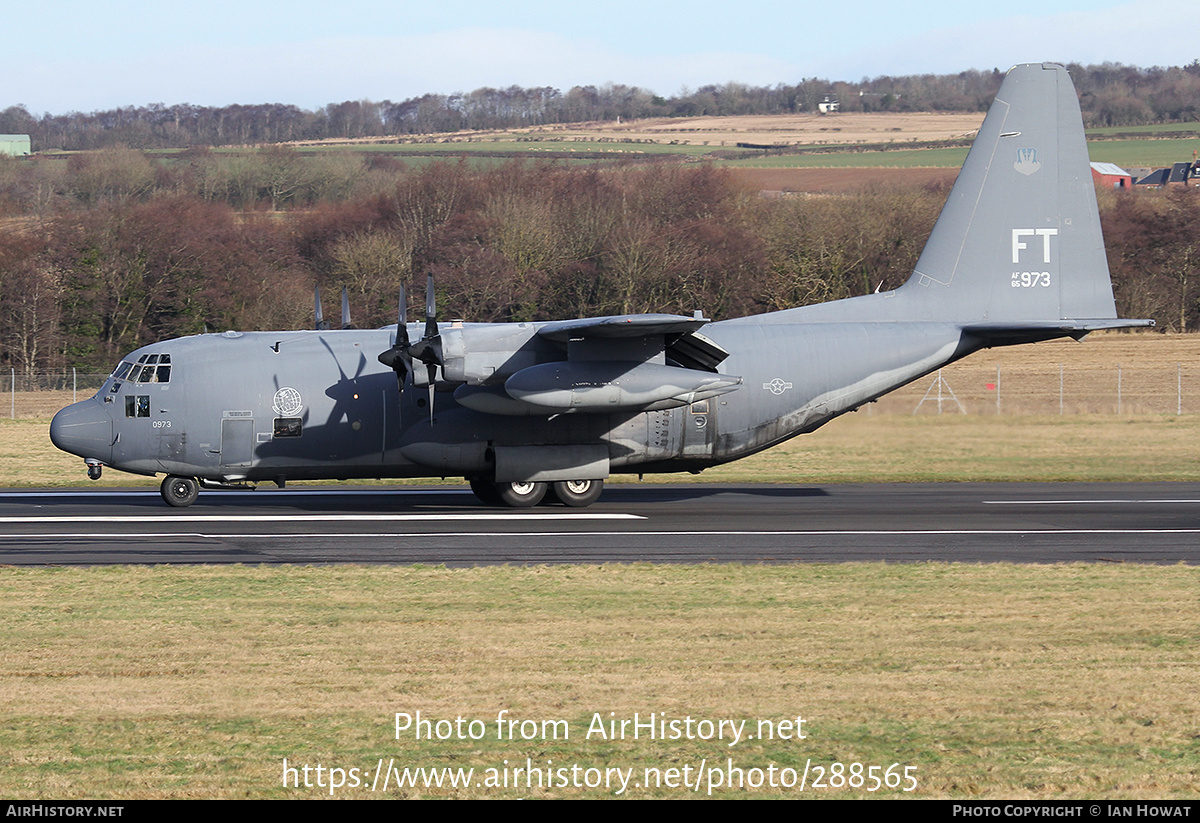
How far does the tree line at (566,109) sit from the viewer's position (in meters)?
120

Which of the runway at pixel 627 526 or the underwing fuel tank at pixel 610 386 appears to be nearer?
the runway at pixel 627 526

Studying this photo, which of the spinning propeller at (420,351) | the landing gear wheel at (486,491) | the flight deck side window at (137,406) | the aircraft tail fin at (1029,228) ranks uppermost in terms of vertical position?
the aircraft tail fin at (1029,228)

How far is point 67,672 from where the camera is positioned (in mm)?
A: 11258

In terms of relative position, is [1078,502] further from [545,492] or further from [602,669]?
[602,669]

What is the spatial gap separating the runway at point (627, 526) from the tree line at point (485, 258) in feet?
97.1

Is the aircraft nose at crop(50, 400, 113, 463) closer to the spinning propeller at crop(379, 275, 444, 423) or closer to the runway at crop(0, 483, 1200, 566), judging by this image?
the runway at crop(0, 483, 1200, 566)

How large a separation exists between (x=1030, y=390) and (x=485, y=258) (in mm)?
26768

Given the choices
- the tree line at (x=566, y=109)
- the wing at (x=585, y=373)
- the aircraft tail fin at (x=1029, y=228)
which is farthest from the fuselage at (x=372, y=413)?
the tree line at (x=566, y=109)

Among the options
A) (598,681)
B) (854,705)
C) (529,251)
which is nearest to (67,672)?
(598,681)

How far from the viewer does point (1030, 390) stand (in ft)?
166

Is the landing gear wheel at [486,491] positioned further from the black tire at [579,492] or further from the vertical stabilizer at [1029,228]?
the vertical stabilizer at [1029,228]

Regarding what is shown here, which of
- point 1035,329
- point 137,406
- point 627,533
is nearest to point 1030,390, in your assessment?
point 1035,329

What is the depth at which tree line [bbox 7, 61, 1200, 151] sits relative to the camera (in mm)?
120000

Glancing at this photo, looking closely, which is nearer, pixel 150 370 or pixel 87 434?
pixel 87 434
